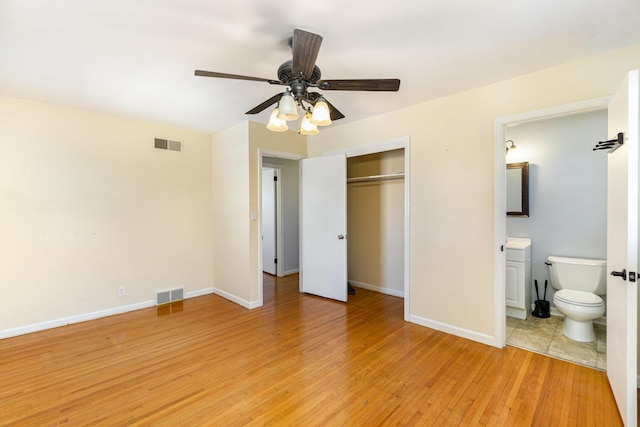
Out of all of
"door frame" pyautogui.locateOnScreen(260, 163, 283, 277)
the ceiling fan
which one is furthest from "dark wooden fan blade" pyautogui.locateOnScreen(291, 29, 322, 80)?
"door frame" pyautogui.locateOnScreen(260, 163, 283, 277)

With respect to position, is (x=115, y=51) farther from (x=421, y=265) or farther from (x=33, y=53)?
(x=421, y=265)

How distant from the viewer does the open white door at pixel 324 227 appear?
3906mm

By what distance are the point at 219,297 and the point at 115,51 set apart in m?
3.25

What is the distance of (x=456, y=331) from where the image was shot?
2908 millimetres

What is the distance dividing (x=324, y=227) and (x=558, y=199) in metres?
2.88

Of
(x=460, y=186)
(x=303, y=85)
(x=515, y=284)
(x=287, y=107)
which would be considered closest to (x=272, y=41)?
(x=303, y=85)

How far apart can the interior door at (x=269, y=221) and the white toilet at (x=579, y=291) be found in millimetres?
4297

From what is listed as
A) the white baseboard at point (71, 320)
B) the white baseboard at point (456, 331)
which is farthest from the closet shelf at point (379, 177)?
the white baseboard at point (71, 320)

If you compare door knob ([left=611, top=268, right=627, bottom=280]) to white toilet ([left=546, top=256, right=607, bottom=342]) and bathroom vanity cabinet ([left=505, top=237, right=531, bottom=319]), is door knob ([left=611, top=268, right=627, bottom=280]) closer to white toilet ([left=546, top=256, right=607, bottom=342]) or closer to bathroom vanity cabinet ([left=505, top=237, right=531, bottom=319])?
white toilet ([left=546, top=256, right=607, bottom=342])

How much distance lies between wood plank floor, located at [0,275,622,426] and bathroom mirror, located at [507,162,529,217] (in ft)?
5.84

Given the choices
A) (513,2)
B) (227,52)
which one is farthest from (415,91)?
(227,52)

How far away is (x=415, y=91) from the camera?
9.24 ft

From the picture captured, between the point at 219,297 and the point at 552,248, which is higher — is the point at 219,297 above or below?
below

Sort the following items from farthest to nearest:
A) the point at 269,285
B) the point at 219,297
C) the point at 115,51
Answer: the point at 269,285 → the point at 219,297 → the point at 115,51
